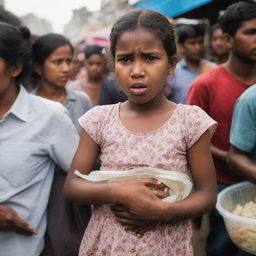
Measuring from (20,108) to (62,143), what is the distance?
0.26 meters

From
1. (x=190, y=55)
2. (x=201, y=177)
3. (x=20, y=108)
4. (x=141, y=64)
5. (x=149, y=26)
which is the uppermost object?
(x=149, y=26)

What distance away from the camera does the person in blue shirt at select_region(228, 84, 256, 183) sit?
198 cm

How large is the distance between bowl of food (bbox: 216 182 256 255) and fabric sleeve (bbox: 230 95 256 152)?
0.25 metres

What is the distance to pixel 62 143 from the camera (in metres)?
1.88

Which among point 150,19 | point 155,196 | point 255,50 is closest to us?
point 155,196

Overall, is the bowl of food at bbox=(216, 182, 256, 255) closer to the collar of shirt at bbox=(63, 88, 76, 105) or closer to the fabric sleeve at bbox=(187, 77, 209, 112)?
the fabric sleeve at bbox=(187, 77, 209, 112)

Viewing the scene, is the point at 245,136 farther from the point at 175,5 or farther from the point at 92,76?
the point at 175,5

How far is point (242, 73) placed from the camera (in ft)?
8.75

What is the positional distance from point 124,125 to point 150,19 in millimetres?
441

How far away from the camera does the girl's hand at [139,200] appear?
4.75ft

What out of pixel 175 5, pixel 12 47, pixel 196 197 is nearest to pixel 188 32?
pixel 175 5

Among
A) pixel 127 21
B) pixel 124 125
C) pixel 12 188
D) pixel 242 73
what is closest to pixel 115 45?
pixel 127 21

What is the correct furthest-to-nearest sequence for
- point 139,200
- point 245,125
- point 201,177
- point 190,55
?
point 190,55 < point 245,125 < point 201,177 < point 139,200

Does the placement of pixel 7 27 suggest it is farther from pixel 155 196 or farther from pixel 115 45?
pixel 155 196
